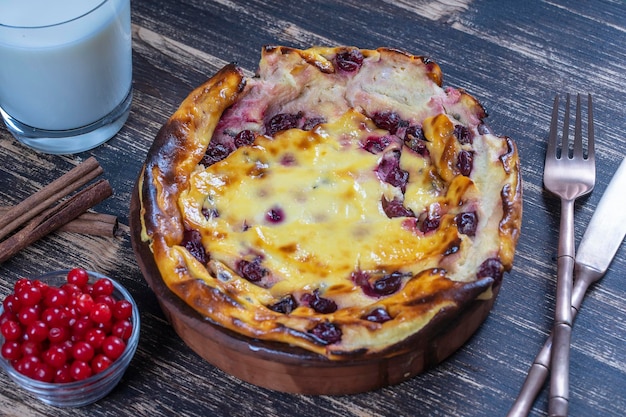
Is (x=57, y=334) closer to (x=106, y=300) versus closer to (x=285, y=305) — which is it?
(x=106, y=300)

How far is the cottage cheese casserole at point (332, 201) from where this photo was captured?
2092 millimetres

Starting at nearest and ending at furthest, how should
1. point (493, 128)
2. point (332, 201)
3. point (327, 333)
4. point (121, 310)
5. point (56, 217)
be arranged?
point (327, 333) → point (121, 310) → point (332, 201) → point (56, 217) → point (493, 128)

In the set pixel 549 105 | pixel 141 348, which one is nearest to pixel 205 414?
pixel 141 348

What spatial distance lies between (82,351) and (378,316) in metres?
0.67

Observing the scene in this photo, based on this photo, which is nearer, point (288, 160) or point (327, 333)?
point (327, 333)

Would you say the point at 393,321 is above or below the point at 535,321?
above

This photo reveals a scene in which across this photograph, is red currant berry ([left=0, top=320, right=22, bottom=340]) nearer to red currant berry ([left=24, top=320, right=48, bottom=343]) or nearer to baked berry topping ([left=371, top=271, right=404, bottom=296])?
red currant berry ([left=24, top=320, right=48, bottom=343])

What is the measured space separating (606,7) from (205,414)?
1.99m

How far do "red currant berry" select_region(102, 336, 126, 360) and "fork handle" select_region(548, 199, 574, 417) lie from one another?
0.98 metres

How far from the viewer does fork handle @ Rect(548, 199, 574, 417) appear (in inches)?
84.7

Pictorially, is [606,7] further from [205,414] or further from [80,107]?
[205,414]

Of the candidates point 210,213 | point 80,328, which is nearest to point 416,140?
point 210,213

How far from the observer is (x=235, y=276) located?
7.26 ft

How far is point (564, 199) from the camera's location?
2.59 metres
